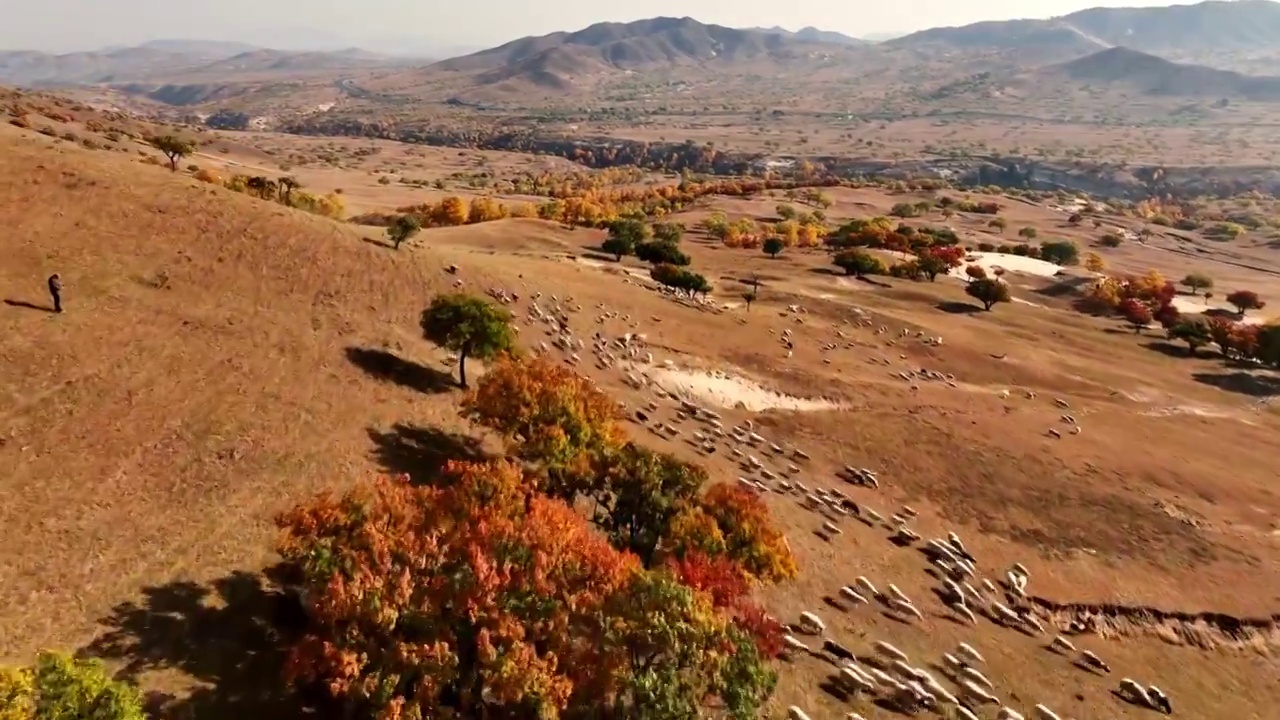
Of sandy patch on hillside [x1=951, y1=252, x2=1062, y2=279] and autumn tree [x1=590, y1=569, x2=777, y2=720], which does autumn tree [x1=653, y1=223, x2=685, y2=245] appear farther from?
autumn tree [x1=590, y1=569, x2=777, y2=720]

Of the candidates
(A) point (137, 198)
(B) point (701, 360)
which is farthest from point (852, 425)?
(A) point (137, 198)

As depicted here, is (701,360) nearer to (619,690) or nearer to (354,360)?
(354,360)

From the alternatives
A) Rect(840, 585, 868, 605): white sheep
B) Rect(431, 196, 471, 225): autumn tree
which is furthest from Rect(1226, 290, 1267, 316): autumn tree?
Rect(431, 196, 471, 225): autumn tree

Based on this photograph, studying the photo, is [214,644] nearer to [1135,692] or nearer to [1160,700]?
[1135,692]

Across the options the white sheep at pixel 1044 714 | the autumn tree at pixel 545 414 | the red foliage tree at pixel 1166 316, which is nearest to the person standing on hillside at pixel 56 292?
the autumn tree at pixel 545 414

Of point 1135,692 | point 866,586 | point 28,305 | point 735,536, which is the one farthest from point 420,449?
Result: point 1135,692

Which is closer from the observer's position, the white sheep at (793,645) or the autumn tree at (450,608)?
the autumn tree at (450,608)

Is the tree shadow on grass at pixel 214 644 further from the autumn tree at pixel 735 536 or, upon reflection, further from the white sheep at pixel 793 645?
the white sheep at pixel 793 645
